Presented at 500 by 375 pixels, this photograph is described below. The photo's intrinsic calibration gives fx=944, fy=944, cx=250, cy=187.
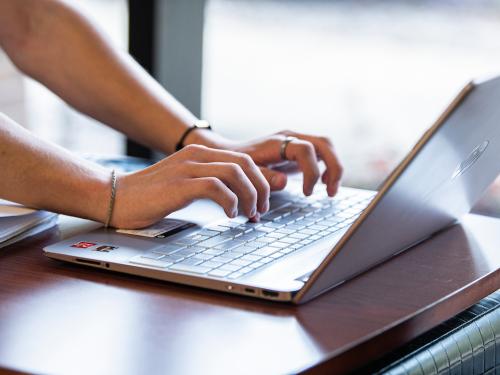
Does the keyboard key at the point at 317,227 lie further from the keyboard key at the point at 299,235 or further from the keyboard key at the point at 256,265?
the keyboard key at the point at 256,265

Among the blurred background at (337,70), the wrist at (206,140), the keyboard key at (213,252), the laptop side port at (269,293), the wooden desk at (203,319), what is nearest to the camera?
the wooden desk at (203,319)

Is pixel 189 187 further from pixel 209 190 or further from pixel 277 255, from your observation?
pixel 277 255

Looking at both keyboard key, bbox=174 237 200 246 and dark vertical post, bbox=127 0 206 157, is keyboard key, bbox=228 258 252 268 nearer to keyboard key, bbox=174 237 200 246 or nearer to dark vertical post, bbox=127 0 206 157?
keyboard key, bbox=174 237 200 246

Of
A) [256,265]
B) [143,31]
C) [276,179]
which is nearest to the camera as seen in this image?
[256,265]

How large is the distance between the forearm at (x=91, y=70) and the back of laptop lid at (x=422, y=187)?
54 cm

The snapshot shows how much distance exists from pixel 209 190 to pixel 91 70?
21.3 inches

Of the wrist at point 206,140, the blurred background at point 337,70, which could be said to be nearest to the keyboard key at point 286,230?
the wrist at point 206,140

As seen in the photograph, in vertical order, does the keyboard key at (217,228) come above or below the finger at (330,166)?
below

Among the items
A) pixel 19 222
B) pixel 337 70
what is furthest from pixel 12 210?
pixel 337 70

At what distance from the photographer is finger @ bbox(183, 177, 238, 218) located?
1.09m

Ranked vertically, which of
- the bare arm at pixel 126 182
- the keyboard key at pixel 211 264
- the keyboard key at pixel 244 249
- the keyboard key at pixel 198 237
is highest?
the bare arm at pixel 126 182

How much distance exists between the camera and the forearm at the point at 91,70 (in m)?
1.53

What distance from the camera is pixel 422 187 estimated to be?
0.96m

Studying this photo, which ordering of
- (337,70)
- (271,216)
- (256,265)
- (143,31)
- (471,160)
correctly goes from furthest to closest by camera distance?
(337,70) < (143,31) < (271,216) < (471,160) < (256,265)
